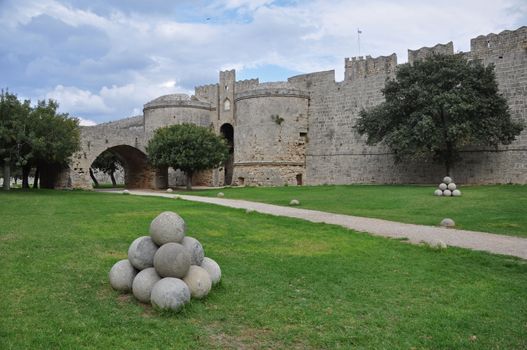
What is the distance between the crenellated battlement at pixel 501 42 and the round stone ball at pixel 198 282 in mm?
23225

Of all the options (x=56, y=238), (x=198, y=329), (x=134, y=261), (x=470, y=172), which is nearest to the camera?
(x=198, y=329)

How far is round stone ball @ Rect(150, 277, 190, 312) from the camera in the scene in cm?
533

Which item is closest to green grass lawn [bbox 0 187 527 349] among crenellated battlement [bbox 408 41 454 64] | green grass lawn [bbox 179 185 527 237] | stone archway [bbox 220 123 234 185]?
green grass lawn [bbox 179 185 527 237]

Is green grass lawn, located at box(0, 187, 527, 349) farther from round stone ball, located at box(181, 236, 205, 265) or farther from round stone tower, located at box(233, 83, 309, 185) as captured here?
round stone tower, located at box(233, 83, 309, 185)

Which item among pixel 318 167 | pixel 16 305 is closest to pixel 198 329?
pixel 16 305

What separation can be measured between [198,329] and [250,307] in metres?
0.89

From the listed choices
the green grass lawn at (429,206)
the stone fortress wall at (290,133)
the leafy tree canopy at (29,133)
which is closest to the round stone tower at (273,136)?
the stone fortress wall at (290,133)

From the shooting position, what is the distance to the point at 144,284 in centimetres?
566

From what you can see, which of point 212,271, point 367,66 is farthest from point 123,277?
point 367,66

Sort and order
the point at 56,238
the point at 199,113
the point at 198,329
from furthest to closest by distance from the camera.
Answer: the point at 199,113 → the point at 56,238 → the point at 198,329

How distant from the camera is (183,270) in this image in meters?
5.66

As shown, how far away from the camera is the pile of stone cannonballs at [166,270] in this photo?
5.43m

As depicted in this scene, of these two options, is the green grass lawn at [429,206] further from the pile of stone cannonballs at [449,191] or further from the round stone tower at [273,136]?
the round stone tower at [273,136]

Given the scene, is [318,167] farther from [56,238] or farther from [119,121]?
[56,238]
